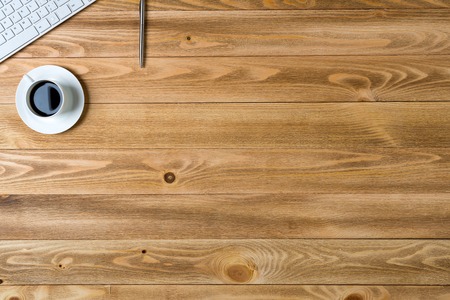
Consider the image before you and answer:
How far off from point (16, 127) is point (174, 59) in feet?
1.16

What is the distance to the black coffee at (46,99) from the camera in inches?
38.2

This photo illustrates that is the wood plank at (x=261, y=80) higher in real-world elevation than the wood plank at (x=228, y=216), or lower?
higher

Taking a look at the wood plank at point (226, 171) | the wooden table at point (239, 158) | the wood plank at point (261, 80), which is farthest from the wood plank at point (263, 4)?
the wood plank at point (226, 171)

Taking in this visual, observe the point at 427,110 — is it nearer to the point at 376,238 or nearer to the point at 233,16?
the point at 376,238

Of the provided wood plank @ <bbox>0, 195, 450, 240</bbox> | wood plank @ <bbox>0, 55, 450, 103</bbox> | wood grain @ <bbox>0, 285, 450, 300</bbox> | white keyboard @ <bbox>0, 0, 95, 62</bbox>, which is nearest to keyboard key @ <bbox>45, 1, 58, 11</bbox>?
white keyboard @ <bbox>0, 0, 95, 62</bbox>

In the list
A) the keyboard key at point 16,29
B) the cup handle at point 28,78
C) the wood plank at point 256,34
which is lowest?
the cup handle at point 28,78

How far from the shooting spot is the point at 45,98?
0.97m

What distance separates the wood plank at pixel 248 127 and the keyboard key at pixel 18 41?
11cm

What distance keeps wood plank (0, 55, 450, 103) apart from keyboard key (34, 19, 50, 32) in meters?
0.06

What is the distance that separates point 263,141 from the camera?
103 cm

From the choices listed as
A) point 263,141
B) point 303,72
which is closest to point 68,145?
point 263,141

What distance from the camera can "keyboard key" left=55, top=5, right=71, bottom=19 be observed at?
1.02 m

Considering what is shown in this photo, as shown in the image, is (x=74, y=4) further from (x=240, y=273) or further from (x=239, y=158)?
(x=240, y=273)

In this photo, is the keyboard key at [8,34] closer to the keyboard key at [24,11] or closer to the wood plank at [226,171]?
the keyboard key at [24,11]
